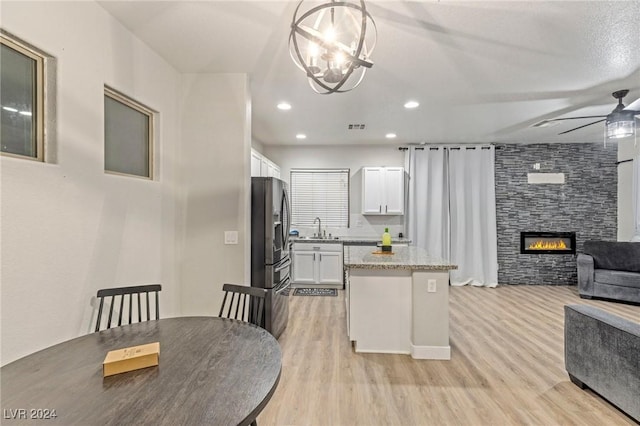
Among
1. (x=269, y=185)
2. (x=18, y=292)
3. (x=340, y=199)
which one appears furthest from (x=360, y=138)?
(x=18, y=292)

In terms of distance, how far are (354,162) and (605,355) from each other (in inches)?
181

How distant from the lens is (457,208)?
228 inches

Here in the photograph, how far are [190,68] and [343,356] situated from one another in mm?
3097

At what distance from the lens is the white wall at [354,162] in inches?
236

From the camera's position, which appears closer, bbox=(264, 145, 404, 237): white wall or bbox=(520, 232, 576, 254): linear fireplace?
bbox=(520, 232, 576, 254): linear fireplace

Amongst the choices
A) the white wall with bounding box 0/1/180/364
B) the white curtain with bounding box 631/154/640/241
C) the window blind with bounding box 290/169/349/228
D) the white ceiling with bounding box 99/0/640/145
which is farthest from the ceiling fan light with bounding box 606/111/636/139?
the white wall with bounding box 0/1/180/364

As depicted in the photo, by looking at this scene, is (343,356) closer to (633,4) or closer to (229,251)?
(229,251)

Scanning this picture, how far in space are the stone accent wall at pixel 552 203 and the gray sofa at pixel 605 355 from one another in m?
3.76

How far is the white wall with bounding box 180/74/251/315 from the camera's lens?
2.91 m

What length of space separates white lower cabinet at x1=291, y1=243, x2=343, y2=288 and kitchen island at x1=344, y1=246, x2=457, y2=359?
7.61ft

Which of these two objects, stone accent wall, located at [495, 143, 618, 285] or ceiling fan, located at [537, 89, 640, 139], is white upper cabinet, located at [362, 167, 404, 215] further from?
ceiling fan, located at [537, 89, 640, 139]

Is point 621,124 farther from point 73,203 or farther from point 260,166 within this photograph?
point 73,203

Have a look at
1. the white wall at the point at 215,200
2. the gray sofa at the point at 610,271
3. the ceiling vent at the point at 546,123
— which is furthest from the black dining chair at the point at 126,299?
the gray sofa at the point at 610,271

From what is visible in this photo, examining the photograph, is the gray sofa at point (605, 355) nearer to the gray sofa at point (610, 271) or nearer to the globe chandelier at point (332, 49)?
the globe chandelier at point (332, 49)
